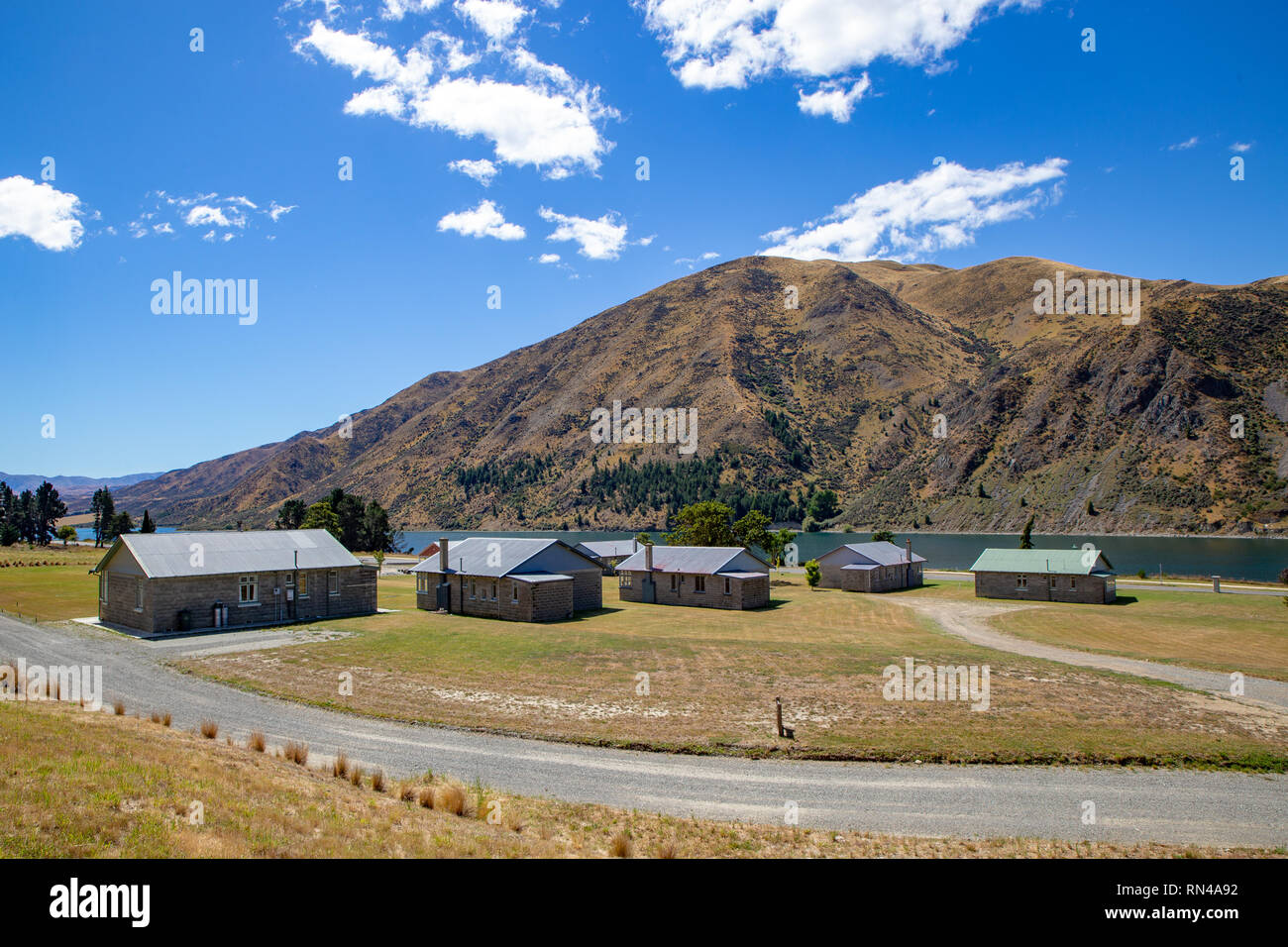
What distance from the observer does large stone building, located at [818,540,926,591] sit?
2507 inches

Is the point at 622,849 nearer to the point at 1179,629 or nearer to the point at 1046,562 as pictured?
the point at 1179,629

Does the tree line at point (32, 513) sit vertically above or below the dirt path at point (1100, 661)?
above

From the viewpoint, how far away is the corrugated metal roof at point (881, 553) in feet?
213

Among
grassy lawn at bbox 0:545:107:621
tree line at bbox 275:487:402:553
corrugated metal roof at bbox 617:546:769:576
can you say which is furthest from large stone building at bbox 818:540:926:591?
tree line at bbox 275:487:402:553

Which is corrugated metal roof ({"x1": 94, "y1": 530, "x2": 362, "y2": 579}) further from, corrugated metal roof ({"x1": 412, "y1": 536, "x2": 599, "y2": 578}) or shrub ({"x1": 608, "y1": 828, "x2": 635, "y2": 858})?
shrub ({"x1": 608, "y1": 828, "x2": 635, "y2": 858})

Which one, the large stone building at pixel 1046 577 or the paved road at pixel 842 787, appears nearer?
the paved road at pixel 842 787

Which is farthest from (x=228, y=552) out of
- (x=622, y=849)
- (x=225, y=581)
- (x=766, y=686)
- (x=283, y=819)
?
(x=622, y=849)

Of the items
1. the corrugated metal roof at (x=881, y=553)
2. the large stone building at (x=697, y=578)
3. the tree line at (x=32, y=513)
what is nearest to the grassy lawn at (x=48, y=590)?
the large stone building at (x=697, y=578)

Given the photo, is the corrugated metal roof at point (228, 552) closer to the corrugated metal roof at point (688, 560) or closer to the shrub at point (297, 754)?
the corrugated metal roof at point (688, 560)

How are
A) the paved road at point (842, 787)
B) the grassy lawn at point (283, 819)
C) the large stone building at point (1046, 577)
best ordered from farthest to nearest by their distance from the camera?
the large stone building at point (1046, 577), the paved road at point (842, 787), the grassy lawn at point (283, 819)

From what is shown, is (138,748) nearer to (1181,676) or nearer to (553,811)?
(553,811)

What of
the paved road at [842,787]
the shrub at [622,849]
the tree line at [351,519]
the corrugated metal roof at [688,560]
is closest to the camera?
the shrub at [622,849]

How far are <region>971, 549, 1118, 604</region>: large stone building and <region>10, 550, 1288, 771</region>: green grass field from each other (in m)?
9.72
